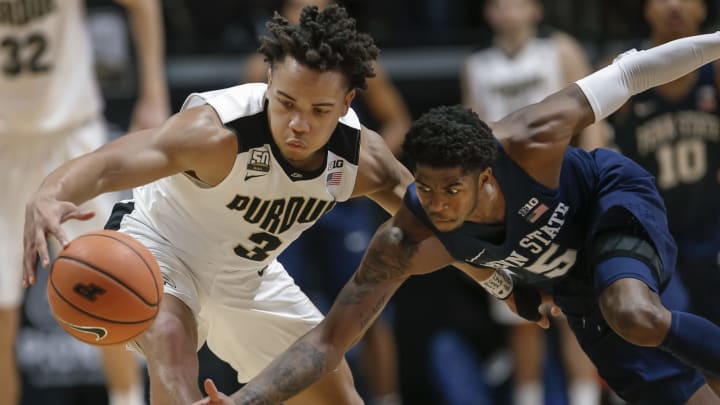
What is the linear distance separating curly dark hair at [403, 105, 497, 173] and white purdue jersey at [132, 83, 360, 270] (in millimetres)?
434

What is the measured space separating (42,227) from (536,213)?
1.88 m

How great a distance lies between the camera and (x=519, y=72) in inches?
339

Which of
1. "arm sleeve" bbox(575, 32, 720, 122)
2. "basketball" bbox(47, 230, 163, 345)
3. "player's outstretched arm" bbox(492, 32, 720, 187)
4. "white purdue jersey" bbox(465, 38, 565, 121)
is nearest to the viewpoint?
"basketball" bbox(47, 230, 163, 345)

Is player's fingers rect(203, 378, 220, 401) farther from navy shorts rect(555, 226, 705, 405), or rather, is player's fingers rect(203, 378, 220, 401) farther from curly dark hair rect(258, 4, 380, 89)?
navy shorts rect(555, 226, 705, 405)

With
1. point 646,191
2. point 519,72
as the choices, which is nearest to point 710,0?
point 519,72

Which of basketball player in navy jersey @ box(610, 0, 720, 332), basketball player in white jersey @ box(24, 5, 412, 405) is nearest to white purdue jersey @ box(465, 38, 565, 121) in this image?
basketball player in navy jersey @ box(610, 0, 720, 332)

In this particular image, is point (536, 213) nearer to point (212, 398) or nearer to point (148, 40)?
point (212, 398)

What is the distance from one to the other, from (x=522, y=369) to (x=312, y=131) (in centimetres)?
376

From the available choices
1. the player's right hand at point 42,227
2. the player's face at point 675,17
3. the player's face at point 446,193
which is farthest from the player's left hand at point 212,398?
the player's face at point 675,17

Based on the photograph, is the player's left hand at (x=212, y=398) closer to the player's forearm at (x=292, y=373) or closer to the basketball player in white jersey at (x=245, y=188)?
the player's forearm at (x=292, y=373)

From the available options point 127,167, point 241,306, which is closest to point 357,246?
point 241,306

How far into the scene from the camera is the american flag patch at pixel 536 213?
5.06 meters

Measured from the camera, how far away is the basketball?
456 cm

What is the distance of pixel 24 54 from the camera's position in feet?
23.8
